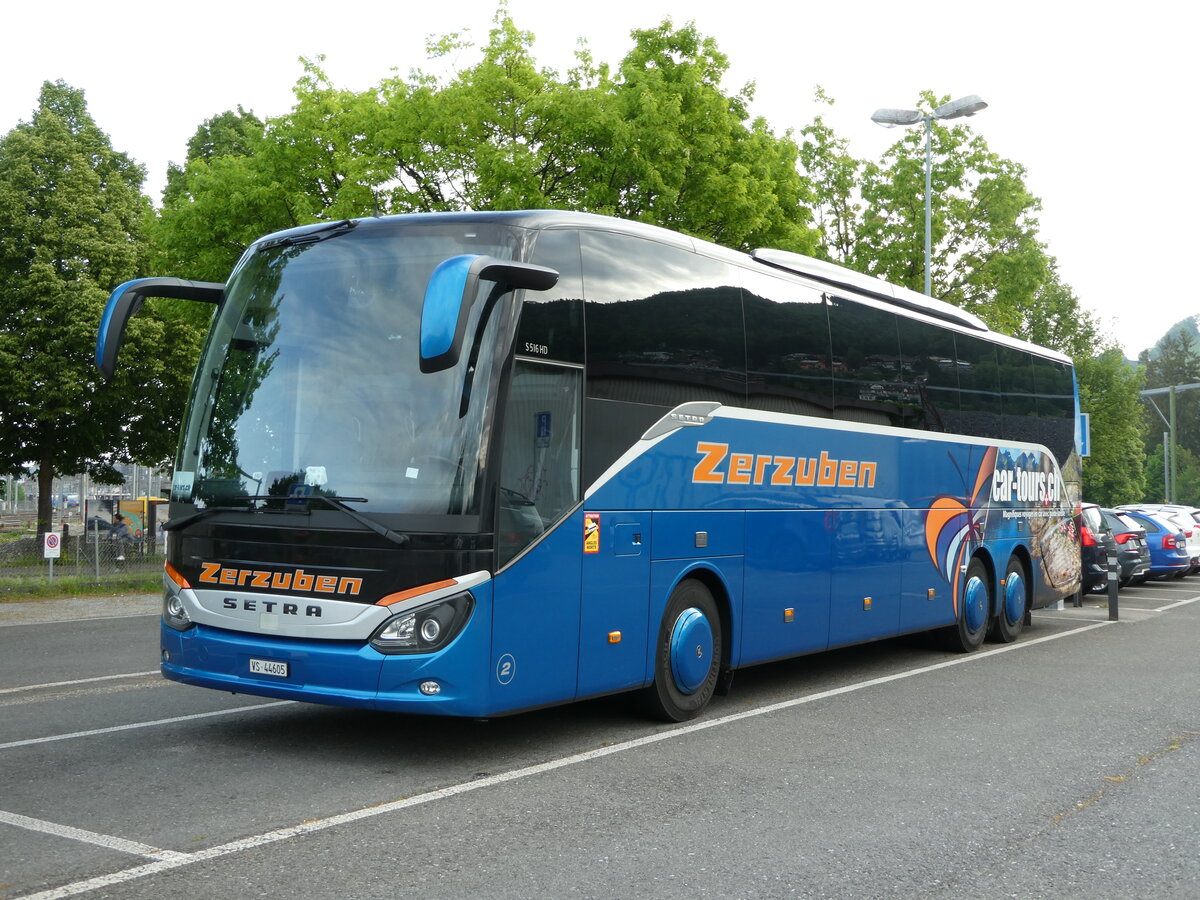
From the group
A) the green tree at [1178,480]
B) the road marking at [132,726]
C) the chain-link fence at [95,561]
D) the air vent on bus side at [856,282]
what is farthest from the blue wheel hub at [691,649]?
the green tree at [1178,480]

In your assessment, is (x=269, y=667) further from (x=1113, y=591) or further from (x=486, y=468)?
(x=1113, y=591)

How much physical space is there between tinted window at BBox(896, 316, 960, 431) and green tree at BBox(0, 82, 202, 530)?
25874 mm

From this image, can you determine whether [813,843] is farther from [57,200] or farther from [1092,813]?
[57,200]

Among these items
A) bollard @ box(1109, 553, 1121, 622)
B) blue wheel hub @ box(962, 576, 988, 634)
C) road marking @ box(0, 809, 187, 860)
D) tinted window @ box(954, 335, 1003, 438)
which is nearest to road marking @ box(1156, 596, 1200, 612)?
bollard @ box(1109, 553, 1121, 622)

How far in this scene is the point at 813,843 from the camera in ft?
19.1

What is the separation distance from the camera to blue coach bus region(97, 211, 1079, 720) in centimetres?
709

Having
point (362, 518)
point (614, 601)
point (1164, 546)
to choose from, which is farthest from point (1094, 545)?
point (362, 518)

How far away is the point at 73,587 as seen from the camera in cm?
2247

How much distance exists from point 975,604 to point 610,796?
8600 mm

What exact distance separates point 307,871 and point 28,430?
110ft

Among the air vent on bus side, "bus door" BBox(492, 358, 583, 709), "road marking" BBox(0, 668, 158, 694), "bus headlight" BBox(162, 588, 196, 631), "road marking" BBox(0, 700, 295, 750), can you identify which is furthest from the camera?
the air vent on bus side

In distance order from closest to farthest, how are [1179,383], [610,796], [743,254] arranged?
[610,796] → [743,254] → [1179,383]

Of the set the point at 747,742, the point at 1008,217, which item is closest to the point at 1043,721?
the point at 747,742

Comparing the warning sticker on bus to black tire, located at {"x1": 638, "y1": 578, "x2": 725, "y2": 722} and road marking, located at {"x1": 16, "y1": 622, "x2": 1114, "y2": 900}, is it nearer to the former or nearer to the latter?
black tire, located at {"x1": 638, "y1": 578, "x2": 725, "y2": 722}
